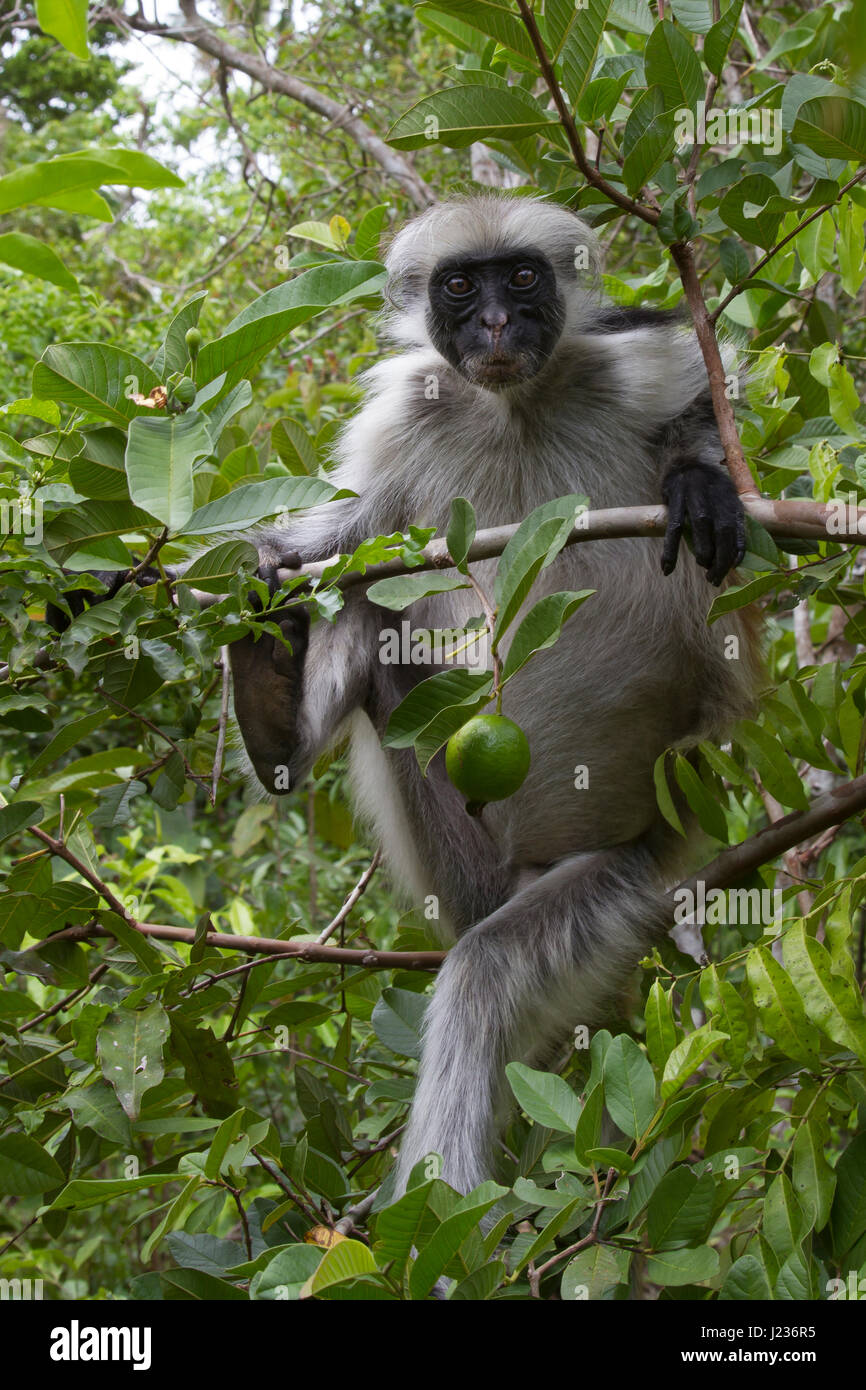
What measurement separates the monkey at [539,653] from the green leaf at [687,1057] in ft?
3.60

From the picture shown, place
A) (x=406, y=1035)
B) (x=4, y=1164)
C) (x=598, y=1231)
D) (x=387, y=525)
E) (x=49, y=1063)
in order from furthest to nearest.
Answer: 1. (x=387, y=525)
2. (x=406, y=1035)
3. (x=49, y=1063)
4. (x=4, y=1164)
5. (x=598, y=1231)

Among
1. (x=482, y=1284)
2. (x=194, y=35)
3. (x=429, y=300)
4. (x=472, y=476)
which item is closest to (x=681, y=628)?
(x=472, y=476)

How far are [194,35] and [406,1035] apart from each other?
3.94 m

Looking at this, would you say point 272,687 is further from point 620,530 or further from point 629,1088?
point 629,1088

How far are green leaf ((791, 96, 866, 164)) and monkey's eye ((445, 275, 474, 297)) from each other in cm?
127

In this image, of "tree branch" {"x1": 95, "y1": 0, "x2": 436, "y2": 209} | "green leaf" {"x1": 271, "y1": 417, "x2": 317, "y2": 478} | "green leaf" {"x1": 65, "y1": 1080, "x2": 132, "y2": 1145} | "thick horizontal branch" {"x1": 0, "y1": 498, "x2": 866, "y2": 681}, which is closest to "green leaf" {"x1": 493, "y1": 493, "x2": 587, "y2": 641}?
"thick horizontal branch" {"x1": 0, "y1": 498, "x2": 866, "y2": 681}

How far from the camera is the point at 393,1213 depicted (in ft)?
4.61

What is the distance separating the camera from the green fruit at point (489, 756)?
1.65 meters

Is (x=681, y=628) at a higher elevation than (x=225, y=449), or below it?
below

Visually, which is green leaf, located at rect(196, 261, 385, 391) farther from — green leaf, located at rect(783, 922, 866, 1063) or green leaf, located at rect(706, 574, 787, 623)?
green leaf, located at rect(783, 922, 866, 1063)

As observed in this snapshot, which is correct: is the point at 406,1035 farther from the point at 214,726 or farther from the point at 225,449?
the point at 225,449

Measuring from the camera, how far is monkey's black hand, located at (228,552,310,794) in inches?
105

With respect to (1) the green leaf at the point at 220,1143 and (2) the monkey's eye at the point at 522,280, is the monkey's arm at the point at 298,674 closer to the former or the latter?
(2) the monkey's eye at the point at 522,280

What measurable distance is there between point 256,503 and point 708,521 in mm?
900
